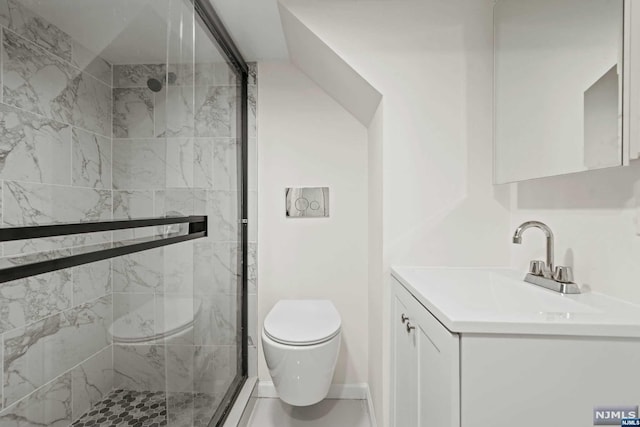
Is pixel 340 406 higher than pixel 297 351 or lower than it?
lower

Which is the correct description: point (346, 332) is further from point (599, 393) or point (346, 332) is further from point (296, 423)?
point (599, 393)

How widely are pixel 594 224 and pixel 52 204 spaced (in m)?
1.43

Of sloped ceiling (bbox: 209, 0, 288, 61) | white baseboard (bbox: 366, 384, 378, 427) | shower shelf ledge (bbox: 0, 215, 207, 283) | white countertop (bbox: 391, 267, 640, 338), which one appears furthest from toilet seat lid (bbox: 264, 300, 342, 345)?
sloped ceiling (bbox: 209, 0, 288, 61)

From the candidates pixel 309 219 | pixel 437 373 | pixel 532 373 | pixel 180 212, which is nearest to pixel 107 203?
pixel 180 212

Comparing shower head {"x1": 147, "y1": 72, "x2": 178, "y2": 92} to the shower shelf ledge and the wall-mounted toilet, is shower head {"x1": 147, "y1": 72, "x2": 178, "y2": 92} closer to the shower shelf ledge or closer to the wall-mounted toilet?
the shower shelf ledge

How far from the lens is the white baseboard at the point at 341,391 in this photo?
198cm

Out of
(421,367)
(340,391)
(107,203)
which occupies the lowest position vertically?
(340,391)

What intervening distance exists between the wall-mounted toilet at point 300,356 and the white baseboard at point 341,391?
521 millimetres

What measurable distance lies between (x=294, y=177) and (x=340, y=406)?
1.36 m

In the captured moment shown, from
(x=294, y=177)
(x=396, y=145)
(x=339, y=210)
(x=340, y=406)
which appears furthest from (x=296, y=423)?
(x=396, y=145)

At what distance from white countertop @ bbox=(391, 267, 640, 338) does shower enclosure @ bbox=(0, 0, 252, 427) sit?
32.7 inches

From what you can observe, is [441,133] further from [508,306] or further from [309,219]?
[309,219]

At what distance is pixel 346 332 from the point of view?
6.61ft

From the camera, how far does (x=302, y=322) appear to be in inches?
63.2
